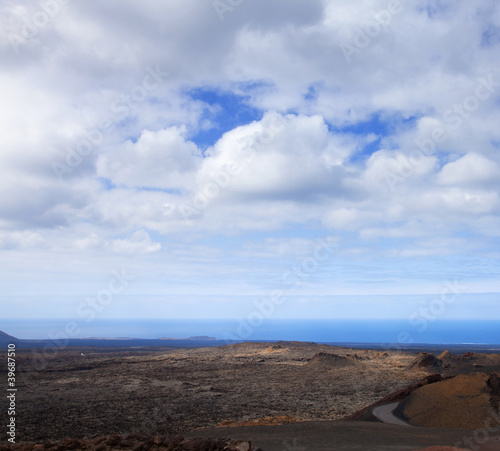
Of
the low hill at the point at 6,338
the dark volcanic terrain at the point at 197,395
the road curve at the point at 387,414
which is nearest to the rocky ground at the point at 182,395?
the dark volcanic terrain at the point at 197,395

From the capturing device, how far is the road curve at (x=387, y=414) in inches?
659

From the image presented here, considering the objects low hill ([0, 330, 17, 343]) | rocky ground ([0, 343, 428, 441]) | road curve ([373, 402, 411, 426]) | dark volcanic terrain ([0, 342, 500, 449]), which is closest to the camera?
road curve ([373, 402, 411, 426])

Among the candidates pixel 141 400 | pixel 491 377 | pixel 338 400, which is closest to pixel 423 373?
pixel 338 400

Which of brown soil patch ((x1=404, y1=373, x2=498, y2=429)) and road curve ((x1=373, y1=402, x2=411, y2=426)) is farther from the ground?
brown soil patch ((x1=404, y1=373, x2=498, y2=429))

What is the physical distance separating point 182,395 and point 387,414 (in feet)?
48.9

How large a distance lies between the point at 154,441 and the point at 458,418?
12656 millimetres

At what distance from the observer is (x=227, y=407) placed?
2342cm

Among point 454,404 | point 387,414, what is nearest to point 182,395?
point 387,414

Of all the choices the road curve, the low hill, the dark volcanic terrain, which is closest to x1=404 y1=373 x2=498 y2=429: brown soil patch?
the road curve

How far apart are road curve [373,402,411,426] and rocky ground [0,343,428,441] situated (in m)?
2.90

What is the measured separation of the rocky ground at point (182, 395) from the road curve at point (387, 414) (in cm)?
290

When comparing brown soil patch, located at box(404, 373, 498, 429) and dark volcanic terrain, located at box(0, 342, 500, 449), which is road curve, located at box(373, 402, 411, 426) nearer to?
brown soil patch, located at box(404, 373, 498, 429)

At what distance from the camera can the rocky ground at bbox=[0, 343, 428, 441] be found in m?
19.2

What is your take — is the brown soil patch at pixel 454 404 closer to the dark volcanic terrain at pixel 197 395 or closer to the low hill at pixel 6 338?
the dark volcanic terrain at pixel 197 395
